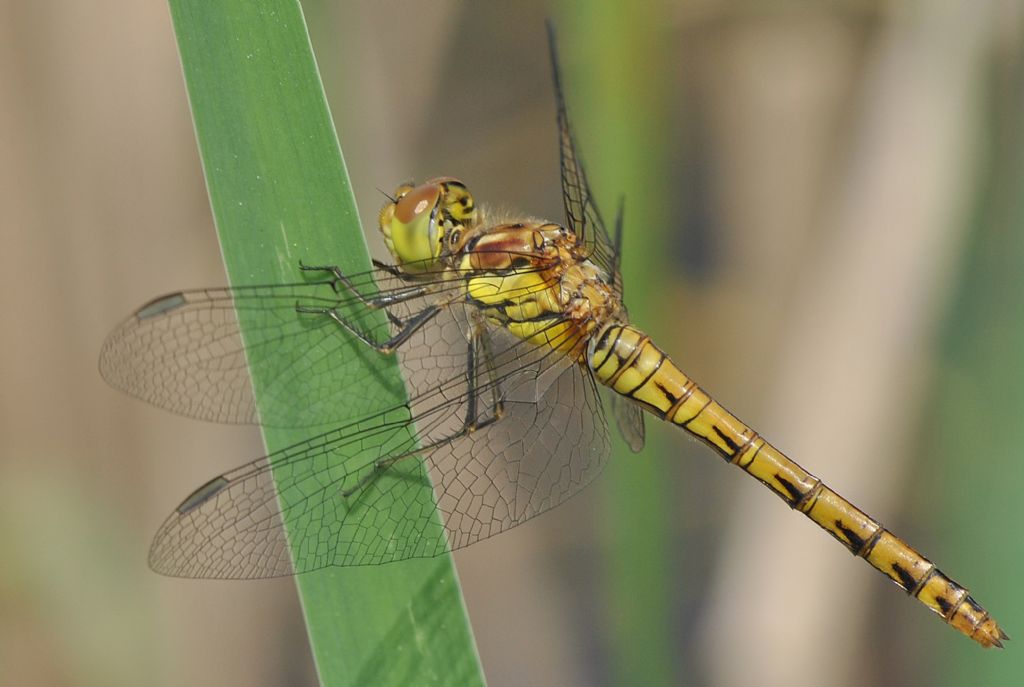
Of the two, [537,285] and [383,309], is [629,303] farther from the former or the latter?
[383,309]

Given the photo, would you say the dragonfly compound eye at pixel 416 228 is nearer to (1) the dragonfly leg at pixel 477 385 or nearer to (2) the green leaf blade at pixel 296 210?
(1) the dragonfly leg at pixel 477 385

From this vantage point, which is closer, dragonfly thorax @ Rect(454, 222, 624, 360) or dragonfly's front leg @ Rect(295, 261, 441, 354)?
dragonfly's front leg @ Rect(295, 261, 441, 354)

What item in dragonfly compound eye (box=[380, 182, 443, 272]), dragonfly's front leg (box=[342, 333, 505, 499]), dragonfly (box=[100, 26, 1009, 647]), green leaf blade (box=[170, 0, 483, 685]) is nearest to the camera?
green leaf blade (box=[170, 0, 483, 685])

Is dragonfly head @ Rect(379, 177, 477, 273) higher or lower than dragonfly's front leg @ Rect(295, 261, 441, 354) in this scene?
higher

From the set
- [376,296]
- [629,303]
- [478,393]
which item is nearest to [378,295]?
[376,296]

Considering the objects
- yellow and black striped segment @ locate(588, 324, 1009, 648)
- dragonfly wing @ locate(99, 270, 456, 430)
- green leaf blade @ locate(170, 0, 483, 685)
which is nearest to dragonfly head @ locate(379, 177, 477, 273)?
dragonfly wing @ locate(99, 270, 456, 430)

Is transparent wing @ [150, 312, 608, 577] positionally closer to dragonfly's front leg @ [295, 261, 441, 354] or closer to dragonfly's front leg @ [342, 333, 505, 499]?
dragonfly's front leg @ [342, 333, 505, 499]

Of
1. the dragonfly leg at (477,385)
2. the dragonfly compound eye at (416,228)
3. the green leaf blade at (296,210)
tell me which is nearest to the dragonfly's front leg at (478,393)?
the dragonfly leg at (477,385)
